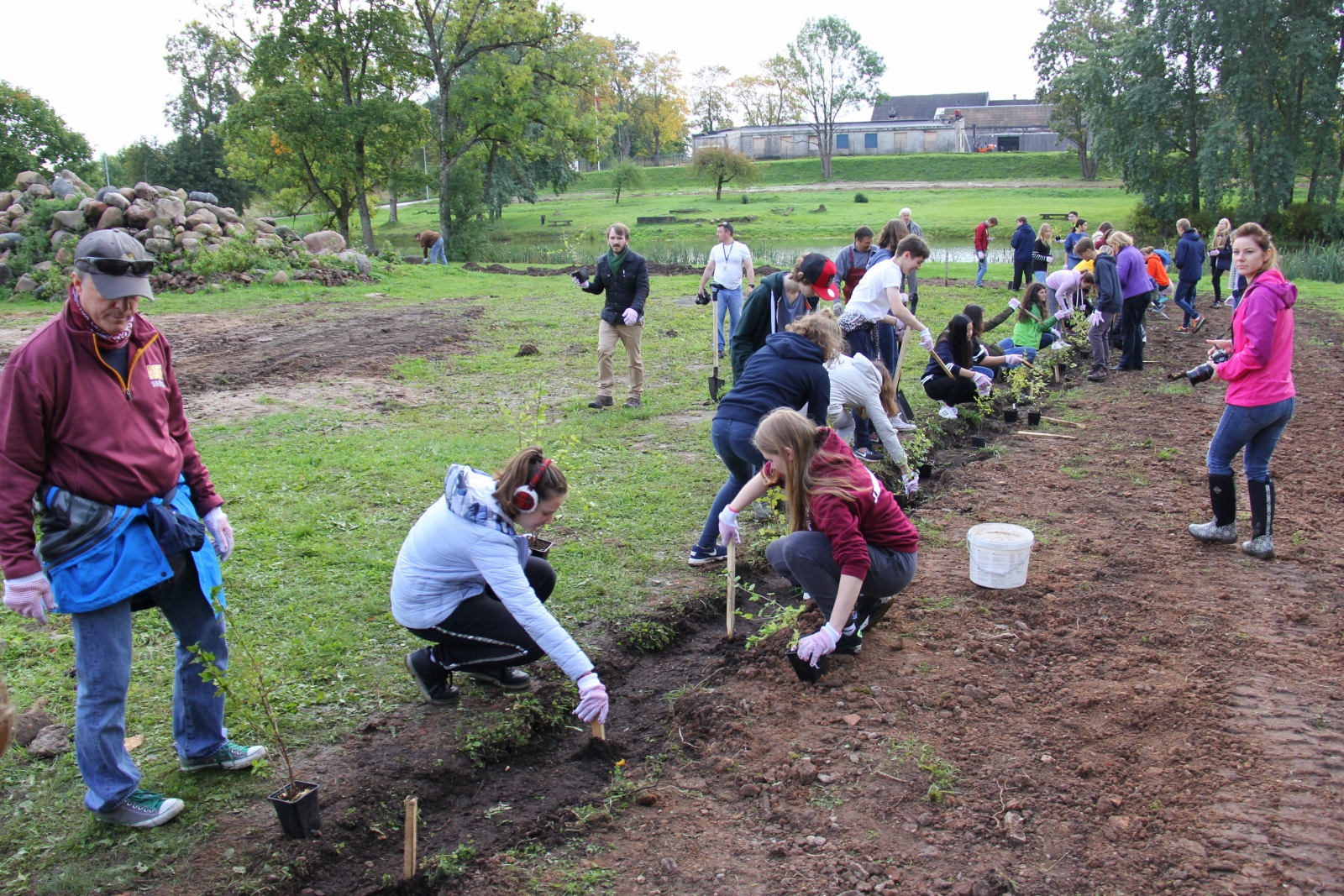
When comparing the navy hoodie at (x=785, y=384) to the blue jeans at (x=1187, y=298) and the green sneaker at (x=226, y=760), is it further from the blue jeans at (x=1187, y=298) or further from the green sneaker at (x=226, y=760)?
the blue jeans at (x=1187, y=298)

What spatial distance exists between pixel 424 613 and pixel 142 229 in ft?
67.5

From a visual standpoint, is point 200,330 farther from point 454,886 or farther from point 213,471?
point 454,886

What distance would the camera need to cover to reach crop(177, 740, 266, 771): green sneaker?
12.4 ft

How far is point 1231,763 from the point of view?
366cm

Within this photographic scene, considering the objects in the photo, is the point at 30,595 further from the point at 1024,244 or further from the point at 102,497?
the point at 1024,244

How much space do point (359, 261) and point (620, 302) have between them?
48.1 ft

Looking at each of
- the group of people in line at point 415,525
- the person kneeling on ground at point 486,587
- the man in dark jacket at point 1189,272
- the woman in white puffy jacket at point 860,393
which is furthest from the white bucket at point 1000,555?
the man in dark jacket at point 1189,272

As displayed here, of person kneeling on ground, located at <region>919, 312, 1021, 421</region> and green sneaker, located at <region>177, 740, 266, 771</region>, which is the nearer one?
green sneaker, located at <region>177, 740, 266, 771</region>

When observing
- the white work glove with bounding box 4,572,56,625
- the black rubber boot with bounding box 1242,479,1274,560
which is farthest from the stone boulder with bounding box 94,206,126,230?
the black rubber boot with bounding box 1242,479,1274,560

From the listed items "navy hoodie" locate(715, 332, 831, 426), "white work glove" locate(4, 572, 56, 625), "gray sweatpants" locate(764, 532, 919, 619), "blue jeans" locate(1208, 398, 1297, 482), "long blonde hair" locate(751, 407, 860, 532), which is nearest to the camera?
"white work glove" locate(4, 572, 56, 625)

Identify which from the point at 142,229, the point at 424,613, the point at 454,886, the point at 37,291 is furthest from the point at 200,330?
the point at 454,886

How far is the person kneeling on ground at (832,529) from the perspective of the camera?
4074 mm

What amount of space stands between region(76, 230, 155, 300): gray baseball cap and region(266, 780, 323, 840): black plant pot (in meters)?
1.93

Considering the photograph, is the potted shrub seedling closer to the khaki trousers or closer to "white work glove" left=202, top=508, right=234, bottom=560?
"white work glove" left=202, top=508, right=234, bottom=560
